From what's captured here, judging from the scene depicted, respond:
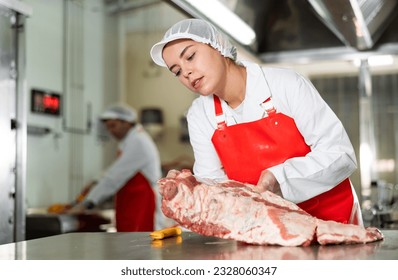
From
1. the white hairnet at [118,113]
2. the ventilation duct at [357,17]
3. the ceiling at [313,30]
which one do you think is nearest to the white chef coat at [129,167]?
the white hairnet at [118,113]

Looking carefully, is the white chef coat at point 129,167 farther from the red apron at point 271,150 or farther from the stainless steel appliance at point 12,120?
the red apron at point 271,150

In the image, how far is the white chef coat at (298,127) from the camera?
193cm

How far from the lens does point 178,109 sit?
668cm

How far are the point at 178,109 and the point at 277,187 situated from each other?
4.77m

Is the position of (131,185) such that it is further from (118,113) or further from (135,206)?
(118,113)

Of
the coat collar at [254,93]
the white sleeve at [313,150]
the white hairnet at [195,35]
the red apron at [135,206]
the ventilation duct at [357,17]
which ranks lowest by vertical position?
the red apron at [135,206]

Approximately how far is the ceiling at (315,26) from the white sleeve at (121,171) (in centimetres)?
118

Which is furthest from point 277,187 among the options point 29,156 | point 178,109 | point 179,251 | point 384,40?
point 178,109

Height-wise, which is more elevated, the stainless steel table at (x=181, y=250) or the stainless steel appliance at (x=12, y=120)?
the stainless steel appliance at (x=12, y=120)

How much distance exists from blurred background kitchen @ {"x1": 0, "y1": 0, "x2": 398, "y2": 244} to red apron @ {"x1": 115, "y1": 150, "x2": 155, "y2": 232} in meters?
0.10

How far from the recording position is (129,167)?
440 centimetres

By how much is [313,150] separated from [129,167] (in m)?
2.59

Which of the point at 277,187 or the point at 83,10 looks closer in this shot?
the point at 277,187

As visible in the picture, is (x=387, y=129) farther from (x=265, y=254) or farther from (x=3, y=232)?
(x=265, y=254)
